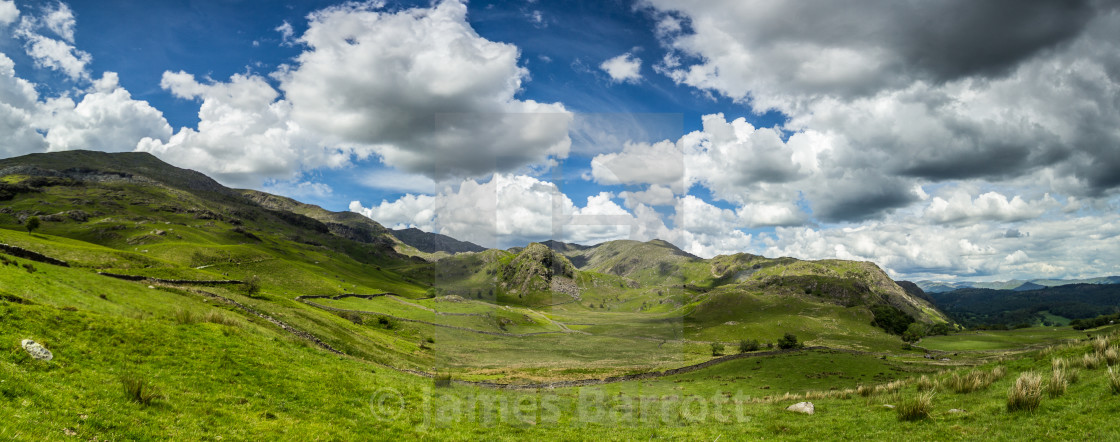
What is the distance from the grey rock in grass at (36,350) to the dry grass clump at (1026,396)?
40.1 meters

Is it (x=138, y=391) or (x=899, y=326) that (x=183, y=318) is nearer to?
(x=138, y=391)

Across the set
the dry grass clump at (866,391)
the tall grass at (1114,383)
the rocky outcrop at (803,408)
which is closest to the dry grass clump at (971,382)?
the dry grass clump at (866,391)

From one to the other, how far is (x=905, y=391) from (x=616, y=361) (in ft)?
214

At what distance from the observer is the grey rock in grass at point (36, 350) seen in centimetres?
1647

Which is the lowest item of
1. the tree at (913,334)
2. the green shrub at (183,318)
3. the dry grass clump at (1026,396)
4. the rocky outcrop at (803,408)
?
the tree at (913,334)

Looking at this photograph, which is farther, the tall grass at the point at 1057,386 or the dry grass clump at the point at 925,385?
the dry grass clump at the point at 925,385

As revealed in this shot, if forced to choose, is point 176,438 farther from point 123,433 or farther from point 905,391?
point 905,391

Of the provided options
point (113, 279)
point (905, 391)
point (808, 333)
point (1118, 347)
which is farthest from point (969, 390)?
point (808, 333)

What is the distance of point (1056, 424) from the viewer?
15.6m

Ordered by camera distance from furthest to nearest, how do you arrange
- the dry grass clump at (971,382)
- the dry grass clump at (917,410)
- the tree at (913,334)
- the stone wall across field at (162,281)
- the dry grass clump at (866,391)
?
the tree at (913,334) → the stone wall across field at (162,281) → the dry grass clump at (866,391) → the dry grass clump at (971,382) → the dry grass clump at (917,410)

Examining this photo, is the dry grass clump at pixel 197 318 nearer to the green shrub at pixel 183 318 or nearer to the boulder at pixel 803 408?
the green shrub at pixel 183 318

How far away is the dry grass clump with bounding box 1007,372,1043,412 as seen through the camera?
17.4 metres

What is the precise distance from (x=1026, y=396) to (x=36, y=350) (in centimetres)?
4056

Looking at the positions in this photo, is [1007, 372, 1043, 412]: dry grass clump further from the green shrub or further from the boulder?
the green shrub
